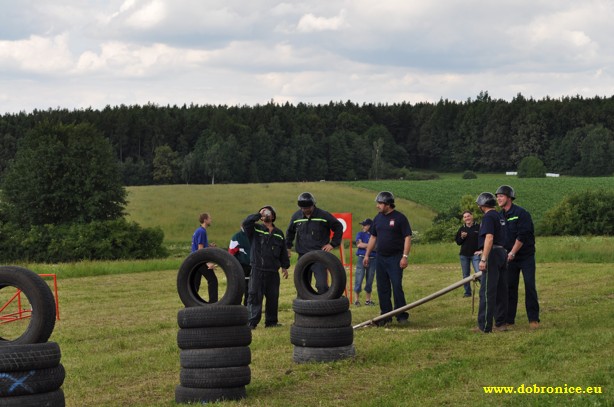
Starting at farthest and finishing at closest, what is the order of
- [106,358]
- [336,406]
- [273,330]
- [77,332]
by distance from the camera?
[77,332]
[273,330]
[106,358]
[336,406]

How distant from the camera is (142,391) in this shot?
34.4 ft

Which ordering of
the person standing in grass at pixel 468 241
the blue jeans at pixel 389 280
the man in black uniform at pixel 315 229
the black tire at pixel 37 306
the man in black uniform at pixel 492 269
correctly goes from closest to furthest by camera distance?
the black tire at pixel 37 306, the man in black uniform at pixel 492 269, the man in black uniform at pixel 315 229, the blue jeans at pixel 389 280, the person standing in grass at pixel 468 241

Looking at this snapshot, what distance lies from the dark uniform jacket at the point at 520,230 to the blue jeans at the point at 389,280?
70.9 inches

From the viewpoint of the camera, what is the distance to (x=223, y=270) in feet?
32.2

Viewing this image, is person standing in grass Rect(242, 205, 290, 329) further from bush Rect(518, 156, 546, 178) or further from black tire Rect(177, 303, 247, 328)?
bush Rect(518, 156, 546, 178)

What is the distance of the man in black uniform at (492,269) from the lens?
13.8 meters

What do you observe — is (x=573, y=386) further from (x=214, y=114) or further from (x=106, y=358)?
(x=214, y=114)

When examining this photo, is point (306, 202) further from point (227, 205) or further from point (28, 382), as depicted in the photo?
point (227, 205)

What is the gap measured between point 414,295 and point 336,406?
41.0 ft

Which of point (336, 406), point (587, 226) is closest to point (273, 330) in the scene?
point (336, 406)

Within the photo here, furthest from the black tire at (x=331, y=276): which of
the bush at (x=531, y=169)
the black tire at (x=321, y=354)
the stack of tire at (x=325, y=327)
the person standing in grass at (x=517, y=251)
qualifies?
the bush at (x=531, y=169)

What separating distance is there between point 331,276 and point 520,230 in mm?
3863

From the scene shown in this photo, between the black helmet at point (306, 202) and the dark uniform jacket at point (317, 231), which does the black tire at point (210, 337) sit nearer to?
the black helmet at point (306, 202)

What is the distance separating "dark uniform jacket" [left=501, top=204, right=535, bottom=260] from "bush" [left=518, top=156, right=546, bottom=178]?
9608cm
